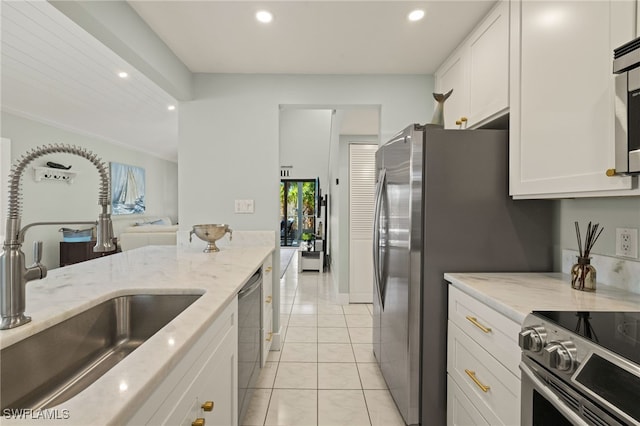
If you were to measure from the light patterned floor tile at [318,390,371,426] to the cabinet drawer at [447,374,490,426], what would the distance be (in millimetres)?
521

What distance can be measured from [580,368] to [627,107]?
2.75 feet

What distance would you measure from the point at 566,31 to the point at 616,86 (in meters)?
0.41

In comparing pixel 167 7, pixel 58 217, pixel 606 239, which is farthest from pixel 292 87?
pixel 58 217

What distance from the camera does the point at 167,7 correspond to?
1.83 m

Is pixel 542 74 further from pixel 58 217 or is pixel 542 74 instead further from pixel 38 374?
pixel 58 217

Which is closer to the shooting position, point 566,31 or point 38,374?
point 38,374

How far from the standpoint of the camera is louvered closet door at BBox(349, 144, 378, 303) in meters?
4.00

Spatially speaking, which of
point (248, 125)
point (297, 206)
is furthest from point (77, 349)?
point (297, 206)

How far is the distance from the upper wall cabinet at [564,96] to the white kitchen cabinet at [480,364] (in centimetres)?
62

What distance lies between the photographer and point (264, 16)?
1915 mm

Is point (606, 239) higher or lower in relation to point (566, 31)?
lower

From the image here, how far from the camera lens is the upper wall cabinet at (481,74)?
67.2 inches

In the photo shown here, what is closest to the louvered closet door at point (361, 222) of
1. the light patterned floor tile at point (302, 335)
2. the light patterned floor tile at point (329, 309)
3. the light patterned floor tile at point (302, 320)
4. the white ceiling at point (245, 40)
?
the light patterned floor tile at point (329, 309)

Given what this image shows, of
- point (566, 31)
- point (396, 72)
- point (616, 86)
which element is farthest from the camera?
point (396, 72)
